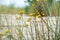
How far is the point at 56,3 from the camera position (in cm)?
172

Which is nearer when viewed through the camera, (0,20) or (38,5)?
(38,5)

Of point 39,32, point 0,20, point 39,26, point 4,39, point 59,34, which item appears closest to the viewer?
point 59,34

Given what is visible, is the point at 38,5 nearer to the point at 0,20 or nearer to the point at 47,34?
the point at 47,34

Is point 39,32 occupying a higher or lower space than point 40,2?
lower

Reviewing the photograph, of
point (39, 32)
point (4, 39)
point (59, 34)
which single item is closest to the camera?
point (59, 34)

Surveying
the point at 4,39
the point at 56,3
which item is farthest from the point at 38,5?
the point at 4,39

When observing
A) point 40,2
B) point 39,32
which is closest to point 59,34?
point 39,32

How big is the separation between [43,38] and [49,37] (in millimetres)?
50

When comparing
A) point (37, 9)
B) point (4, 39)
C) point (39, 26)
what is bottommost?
point (4, 39)

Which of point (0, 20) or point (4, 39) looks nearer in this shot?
point (4, 39)

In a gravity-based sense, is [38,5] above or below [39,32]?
above

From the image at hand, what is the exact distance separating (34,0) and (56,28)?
290mm

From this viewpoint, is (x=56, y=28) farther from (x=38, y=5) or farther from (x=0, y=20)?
(x=0, y=20)

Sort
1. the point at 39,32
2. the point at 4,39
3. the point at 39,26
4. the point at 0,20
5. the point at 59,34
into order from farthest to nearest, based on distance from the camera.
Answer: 1. the point at 0,20
2. the point at 4,39
3. the point at 39,26
4. the point at 39,32
5. the point at 59,34
